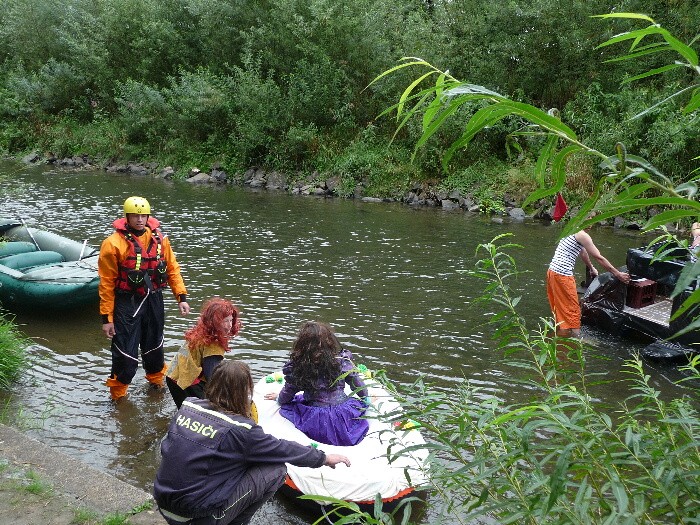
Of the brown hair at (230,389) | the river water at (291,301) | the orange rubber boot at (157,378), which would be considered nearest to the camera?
the brown hair at (230,389)

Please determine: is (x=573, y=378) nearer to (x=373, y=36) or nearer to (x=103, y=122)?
(x=373, y=36)

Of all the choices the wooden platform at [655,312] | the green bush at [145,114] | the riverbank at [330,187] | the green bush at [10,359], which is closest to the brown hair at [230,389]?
the green bush at [10,359]

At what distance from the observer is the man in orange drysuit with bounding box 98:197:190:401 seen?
5766 mm

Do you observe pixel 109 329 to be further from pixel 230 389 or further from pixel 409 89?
pixel 409 89

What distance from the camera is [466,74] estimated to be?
70.2ft

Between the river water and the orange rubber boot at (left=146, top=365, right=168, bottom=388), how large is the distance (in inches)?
4.2

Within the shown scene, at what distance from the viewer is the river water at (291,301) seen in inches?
231

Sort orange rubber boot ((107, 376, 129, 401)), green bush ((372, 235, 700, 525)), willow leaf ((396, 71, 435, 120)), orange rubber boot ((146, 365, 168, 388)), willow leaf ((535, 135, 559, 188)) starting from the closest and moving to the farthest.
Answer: willow leaf ((396, 71, 435, 120)) < willow leaf ((535, 135, 559, 188)) < green bush ((372, 235, 700, 525)) < orange rubber boot ((107, 376, 129, 401)) < orange rubber boot ((146, 365, 168, 388))

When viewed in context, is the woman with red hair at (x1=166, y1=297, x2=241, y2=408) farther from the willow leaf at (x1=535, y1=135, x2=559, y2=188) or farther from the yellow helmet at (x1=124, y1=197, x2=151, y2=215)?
the willow leaf at (x1=535, y1=135, x2=559, y2=188)

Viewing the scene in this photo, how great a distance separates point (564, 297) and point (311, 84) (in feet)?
59.2

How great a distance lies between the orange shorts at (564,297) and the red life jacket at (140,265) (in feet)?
14.1

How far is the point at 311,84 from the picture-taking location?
23828mm

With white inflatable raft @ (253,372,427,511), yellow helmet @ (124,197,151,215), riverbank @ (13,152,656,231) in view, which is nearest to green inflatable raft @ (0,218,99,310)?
yellow helmet @ (124,197,151,215)

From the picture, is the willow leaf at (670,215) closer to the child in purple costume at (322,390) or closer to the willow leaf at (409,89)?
the willow leaf at (409,89)
